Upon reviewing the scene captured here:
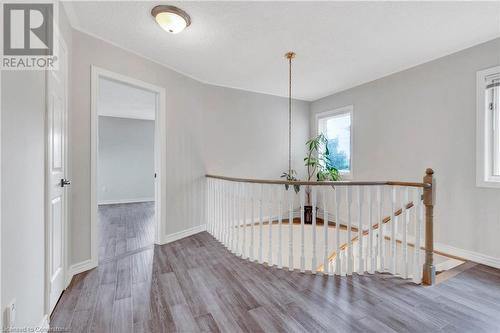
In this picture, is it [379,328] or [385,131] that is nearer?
[379,328]

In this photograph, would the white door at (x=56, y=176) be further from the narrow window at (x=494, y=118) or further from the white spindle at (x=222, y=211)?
the narrow window at (x=494, y=118)

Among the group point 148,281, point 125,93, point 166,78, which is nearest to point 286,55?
point 166,78

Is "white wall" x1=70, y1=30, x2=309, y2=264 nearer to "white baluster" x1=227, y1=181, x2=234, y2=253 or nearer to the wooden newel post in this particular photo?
"white baluster" x1=227, y1=181, x2=234, y2=253

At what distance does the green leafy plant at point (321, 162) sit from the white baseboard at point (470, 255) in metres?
1.75

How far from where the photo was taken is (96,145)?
243 cm

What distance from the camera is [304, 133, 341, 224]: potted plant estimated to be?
4203mm

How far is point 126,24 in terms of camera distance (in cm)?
222

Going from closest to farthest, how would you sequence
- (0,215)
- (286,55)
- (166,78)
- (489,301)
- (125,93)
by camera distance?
(0,215) → (489,301) → (286,55) → (166,78) → (125,93)

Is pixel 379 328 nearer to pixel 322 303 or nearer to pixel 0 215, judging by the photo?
pixel 322 303

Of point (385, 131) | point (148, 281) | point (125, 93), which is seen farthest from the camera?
point (125, 93)

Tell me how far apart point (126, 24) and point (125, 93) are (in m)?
2.58

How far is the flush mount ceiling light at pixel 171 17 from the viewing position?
1968 mm

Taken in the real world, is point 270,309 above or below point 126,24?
below

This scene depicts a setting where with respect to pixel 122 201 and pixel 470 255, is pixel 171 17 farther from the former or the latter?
pixel 122 201
